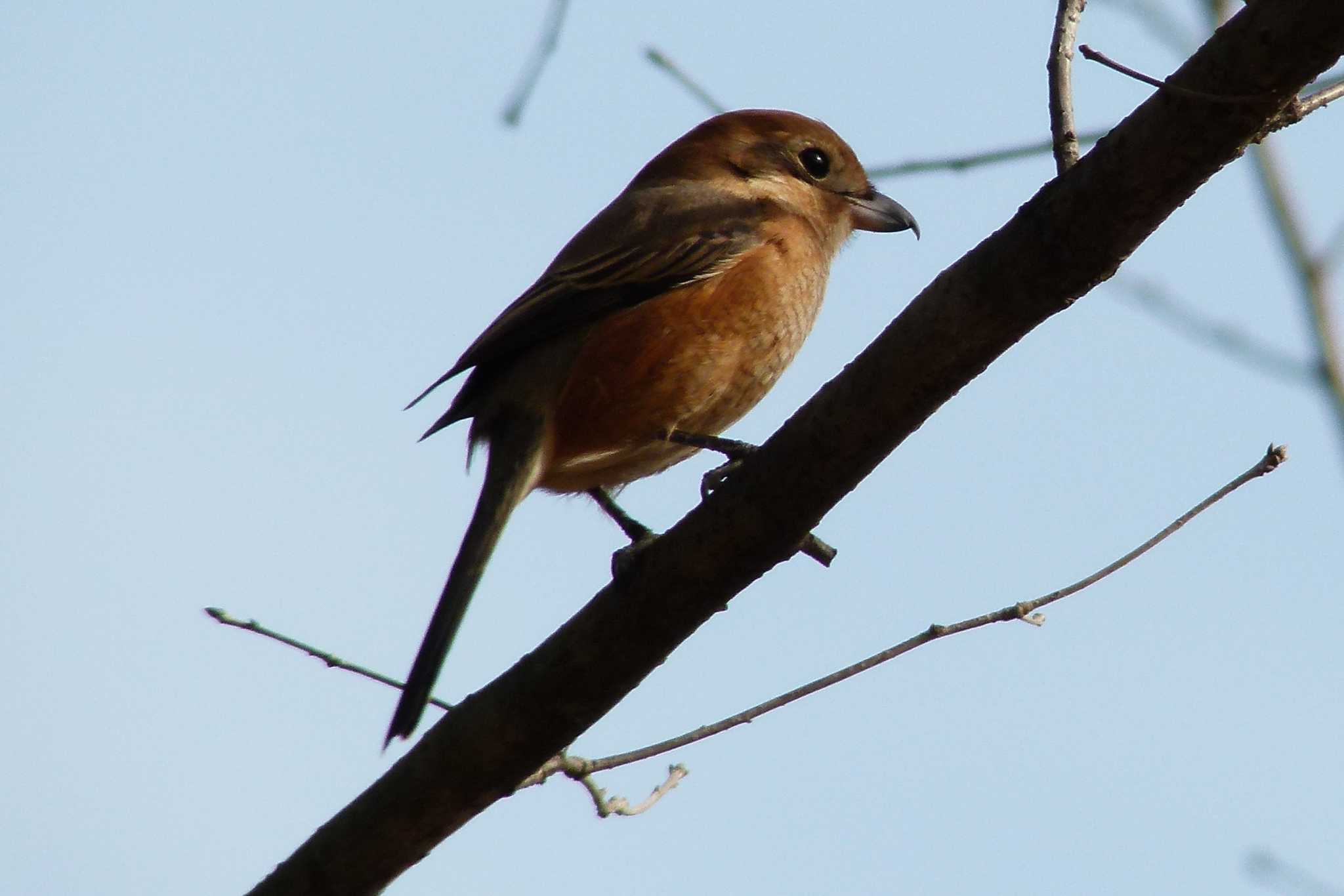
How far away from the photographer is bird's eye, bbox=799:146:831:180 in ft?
18.7

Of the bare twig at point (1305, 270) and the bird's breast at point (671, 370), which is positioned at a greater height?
the bird's breast at point (671, 370)

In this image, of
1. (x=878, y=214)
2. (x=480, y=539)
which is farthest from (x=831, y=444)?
(x=878, y=214)

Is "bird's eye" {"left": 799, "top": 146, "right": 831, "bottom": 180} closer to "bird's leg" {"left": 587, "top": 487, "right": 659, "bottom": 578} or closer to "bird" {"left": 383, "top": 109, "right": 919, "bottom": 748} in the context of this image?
"bird" {"left": 383, "top": 109, "right": 919, "bottom": 748}

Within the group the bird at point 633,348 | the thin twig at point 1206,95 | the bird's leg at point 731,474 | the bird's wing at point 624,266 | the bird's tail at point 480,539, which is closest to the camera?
the thin twig at point 1206,95

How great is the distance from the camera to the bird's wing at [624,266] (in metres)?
4.69

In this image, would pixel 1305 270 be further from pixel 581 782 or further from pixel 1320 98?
pixel 581 782

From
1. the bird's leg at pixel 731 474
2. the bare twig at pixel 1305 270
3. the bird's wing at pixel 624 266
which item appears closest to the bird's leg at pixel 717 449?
the bird's leg at pixel 731 474

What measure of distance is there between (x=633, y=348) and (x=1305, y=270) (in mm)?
2156

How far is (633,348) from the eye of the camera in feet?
14.9

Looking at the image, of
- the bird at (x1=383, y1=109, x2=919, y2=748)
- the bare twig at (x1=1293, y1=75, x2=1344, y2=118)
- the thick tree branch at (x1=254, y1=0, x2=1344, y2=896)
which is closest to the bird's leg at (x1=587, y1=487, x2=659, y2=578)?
the bird at (x1=383, y1=109, x2=919, y2=748)

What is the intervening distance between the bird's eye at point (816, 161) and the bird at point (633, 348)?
1.50 feet

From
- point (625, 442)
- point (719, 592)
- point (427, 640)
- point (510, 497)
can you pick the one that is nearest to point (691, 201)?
point (625, 442)

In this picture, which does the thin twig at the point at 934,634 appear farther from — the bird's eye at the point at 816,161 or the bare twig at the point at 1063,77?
the bird's eye at the point at 816,161

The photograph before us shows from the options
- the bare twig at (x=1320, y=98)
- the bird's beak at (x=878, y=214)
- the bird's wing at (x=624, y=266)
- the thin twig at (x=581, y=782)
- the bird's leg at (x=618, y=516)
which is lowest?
the thin twig at (x=581, y=782)
